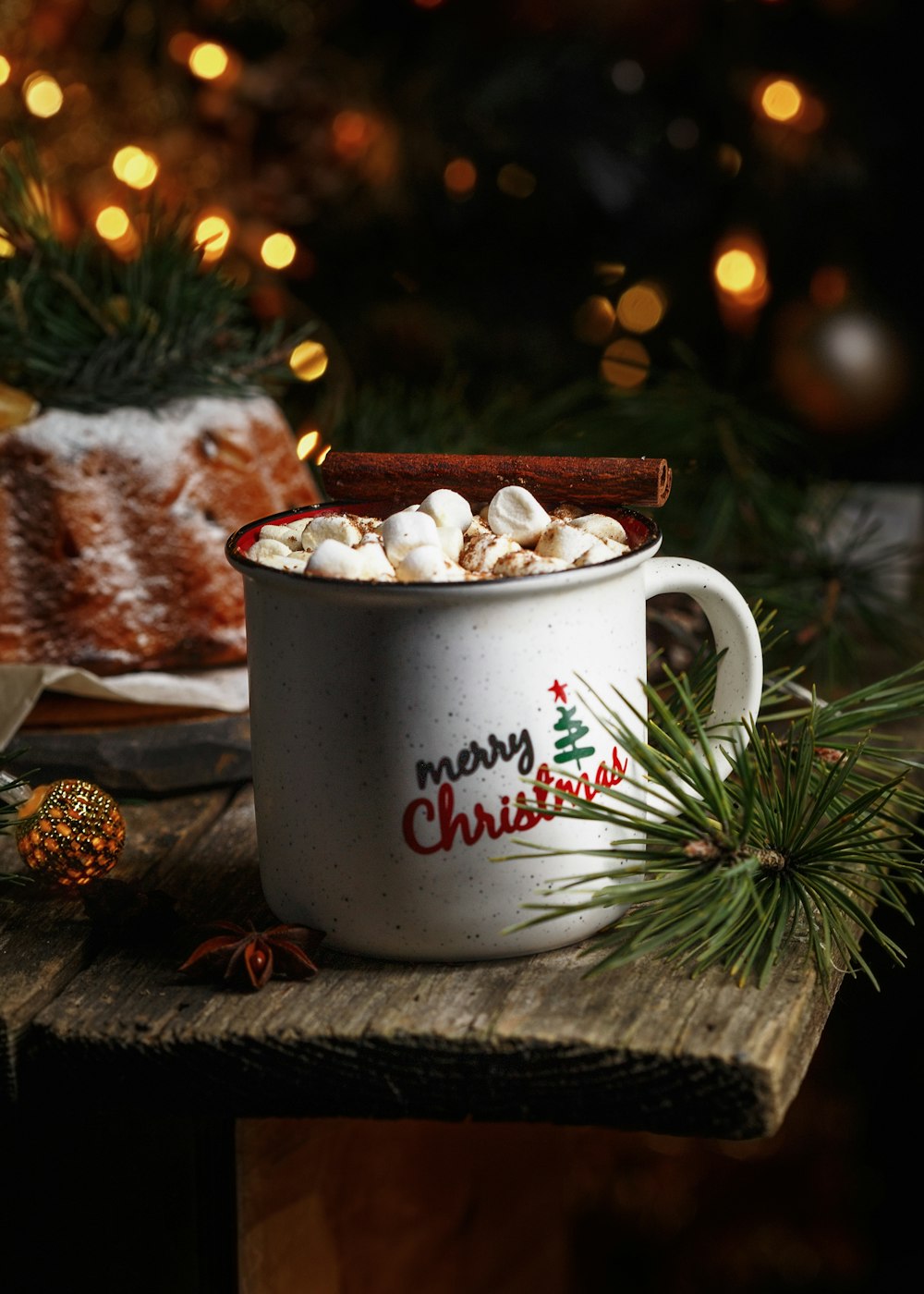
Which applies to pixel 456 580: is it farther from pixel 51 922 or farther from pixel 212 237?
pixel 212 237

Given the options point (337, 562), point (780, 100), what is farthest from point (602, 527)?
point (780, 100)

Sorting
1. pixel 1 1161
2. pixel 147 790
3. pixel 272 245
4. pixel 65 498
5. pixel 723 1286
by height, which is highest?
pixel 272 245

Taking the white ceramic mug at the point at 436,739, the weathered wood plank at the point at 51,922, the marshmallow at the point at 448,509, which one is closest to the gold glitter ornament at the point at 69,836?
the weathered wood plank at the point at 51,922

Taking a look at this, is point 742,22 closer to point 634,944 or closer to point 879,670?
point 879,670

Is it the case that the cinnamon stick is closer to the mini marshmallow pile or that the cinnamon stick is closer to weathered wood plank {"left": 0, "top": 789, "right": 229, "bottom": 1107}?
the mini marshmallow pile

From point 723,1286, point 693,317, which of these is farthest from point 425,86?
point 723,1286

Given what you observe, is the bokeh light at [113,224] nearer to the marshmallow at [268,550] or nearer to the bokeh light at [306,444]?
the bokeh light at [306,444]
